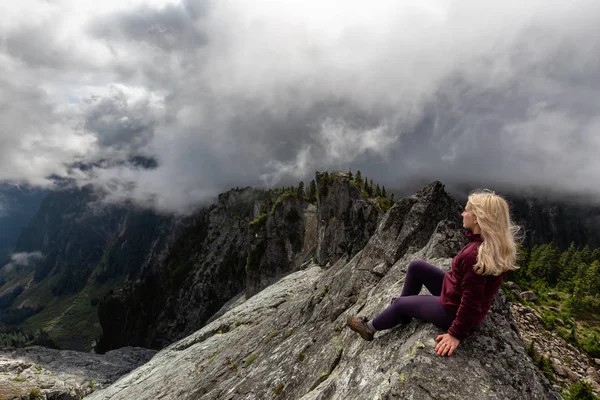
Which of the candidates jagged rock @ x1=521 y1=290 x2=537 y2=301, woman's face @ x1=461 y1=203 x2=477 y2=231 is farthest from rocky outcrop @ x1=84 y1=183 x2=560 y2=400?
jagged rock @ x1=521 y1=290 x2=537 y2=301

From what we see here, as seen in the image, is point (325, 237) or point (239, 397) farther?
point (325, 237)

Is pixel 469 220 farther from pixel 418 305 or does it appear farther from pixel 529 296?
pixel 529 296

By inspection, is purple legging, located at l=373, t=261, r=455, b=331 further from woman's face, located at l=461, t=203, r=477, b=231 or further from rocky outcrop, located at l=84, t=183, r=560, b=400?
woman's face, located at l=461, t=203, r=477, b=231

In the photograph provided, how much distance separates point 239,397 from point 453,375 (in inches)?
486

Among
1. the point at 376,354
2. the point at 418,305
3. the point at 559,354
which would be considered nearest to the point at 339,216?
the point at 559,354

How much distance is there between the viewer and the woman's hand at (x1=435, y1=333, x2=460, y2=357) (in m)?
7.96

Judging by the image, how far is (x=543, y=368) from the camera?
2269cm

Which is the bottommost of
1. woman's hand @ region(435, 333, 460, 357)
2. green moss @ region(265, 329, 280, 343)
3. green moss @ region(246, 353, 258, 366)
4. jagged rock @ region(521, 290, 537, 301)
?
jagged rock @ region(521, 290, 537, 301)

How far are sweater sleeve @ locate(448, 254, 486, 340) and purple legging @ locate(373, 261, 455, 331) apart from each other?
1.82ft

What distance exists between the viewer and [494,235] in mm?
7875

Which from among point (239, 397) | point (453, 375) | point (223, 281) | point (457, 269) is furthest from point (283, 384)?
point (223, 281)

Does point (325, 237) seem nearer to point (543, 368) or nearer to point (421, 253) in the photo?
point (543, 368)

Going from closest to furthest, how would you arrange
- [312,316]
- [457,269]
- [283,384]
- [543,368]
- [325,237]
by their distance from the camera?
[457,269] < [283,384] < [312,316] < [543,368] < [325,237]

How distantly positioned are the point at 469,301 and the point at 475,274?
70cm
